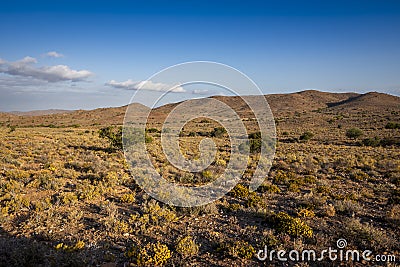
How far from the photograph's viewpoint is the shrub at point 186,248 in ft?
19.7

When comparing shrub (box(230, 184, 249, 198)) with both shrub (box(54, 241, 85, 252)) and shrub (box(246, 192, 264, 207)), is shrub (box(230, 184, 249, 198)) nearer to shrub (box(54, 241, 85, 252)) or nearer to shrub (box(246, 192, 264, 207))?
shrub (box(246, 192, 264, 207))

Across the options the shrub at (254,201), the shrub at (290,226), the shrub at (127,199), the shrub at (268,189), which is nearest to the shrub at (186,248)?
the shrub at (290,226)

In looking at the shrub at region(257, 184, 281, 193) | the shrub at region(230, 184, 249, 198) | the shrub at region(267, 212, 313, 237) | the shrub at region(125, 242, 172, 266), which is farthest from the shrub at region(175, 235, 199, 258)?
the shrub at region(257, 184, 281, 193)

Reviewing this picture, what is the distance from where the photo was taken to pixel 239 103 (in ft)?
438

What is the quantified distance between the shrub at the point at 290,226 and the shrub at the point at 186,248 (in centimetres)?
261

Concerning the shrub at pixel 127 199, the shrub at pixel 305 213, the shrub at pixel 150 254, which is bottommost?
the shrub at pixel 150 254

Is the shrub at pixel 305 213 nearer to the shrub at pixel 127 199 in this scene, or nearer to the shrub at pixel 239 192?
the shrub at pixel 239 192

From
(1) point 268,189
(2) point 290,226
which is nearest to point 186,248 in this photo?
(2) point 290,226

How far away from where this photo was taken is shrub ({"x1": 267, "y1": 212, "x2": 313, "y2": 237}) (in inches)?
267

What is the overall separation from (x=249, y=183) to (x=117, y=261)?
7807 mm

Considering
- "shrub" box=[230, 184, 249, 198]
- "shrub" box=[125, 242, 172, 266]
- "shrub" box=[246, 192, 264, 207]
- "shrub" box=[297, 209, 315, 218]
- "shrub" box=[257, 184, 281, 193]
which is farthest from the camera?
"shrub" box=[257, 184, 281, 193]

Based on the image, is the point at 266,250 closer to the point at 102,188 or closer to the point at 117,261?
the point at 117,261

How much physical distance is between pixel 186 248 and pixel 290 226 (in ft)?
10.2

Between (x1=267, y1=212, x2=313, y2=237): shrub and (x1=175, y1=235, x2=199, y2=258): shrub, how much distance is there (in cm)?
261
